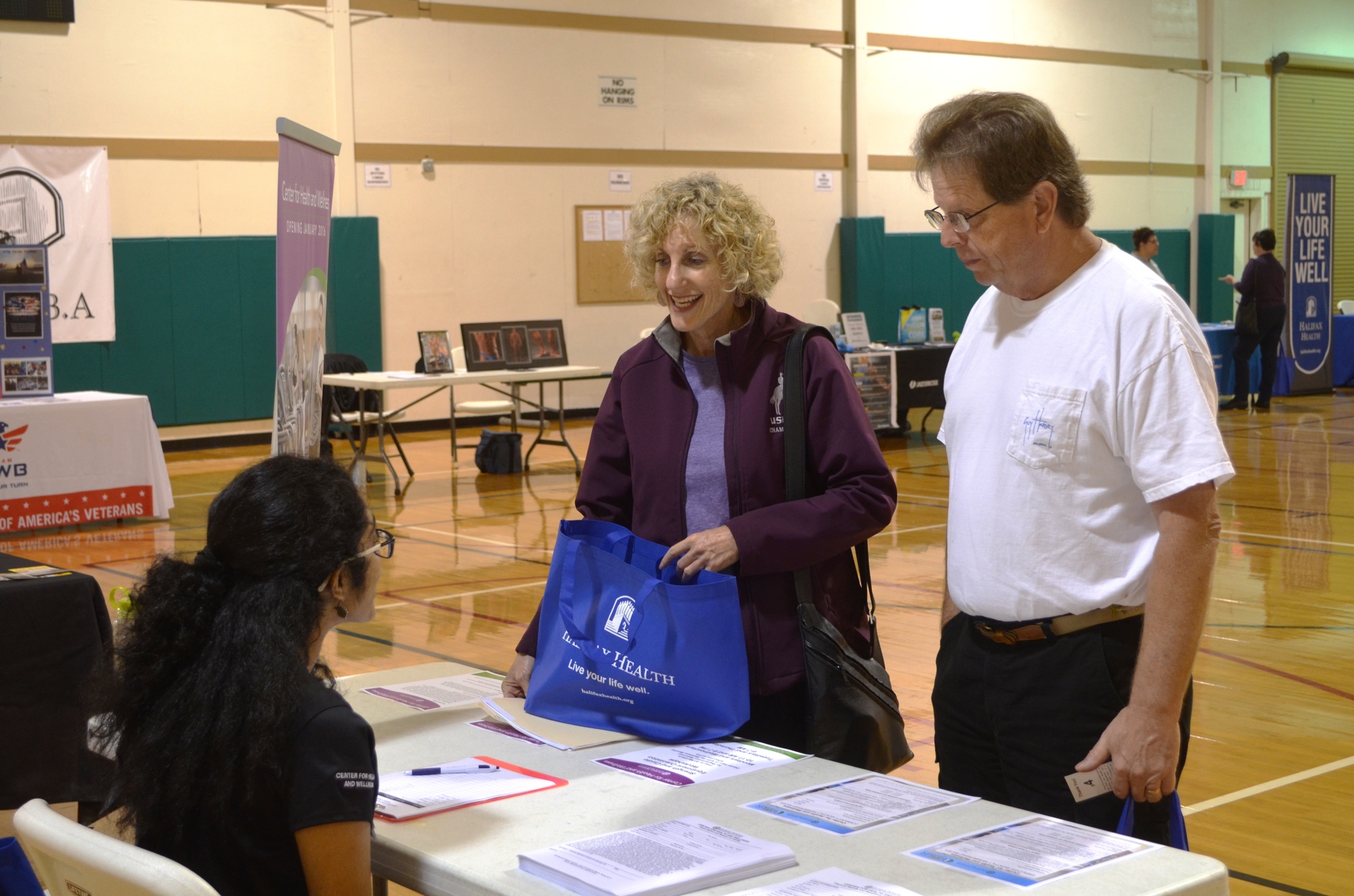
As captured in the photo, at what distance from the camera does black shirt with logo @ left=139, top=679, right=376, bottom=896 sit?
1.57 metres

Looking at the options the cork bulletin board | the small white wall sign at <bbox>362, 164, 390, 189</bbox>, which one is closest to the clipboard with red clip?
the small white wall sign at <bbox>362, 164, 390, 189</bbox>

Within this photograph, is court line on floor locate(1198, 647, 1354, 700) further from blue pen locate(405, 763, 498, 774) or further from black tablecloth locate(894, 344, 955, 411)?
black tablecloth locate(894, 344, 955, 411)

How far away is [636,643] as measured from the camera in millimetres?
2057

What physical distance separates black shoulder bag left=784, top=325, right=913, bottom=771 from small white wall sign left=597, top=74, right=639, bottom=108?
11644mm

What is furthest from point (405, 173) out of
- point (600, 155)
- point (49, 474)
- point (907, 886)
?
point (907, 886)

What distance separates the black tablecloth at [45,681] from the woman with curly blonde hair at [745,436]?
162 centimetres

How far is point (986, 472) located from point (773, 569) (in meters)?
0.38

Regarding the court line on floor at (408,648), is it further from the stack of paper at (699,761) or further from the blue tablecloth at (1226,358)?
the blue tablecloth at (1226,358)

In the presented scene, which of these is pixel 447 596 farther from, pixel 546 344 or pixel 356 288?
pixel 356 288

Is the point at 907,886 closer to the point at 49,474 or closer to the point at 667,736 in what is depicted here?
the point at 667,736

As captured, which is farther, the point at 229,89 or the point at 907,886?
the point at 229,89

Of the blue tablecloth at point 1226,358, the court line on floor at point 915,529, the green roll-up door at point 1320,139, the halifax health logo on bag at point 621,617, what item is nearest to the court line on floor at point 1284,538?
the court line on floor at point 915,529

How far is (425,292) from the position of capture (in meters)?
12.6

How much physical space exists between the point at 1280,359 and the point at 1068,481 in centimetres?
1436
